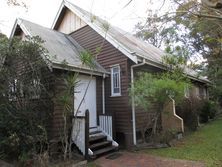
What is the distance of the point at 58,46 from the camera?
10586mm

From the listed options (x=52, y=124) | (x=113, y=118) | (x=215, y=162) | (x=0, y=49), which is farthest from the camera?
(x=113, y=118)

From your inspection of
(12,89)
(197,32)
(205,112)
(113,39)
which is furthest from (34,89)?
(205,112)

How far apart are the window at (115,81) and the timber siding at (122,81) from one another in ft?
0.59

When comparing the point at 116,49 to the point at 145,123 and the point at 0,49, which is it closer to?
the point at 145,123

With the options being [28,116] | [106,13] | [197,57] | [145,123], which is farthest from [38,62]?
[197,57]

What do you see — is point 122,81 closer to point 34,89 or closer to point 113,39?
point 113,39

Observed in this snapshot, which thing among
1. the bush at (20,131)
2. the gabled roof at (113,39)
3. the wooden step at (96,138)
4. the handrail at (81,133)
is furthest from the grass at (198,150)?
the bush at (20,131)

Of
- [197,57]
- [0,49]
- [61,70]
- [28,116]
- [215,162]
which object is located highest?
[197,57]

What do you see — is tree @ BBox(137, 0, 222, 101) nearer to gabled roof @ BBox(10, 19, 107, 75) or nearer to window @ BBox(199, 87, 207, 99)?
window @ BBox(199, 87, 207, 99)

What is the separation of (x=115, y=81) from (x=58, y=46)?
3.15 m

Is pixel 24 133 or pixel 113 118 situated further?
pixel 113 118

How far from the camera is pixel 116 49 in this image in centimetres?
1014

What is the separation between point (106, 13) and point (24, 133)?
4.70 m

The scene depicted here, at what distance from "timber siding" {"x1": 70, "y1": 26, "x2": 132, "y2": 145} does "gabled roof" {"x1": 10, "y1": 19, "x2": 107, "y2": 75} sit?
0.55 meters
